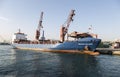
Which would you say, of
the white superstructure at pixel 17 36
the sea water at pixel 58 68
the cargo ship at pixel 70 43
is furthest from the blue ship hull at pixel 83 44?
the white superstructure at pixel 17 36

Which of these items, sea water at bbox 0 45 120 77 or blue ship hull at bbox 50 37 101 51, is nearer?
sea water at bbox 0 45 120 77

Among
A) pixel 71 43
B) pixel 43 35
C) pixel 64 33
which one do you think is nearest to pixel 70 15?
pixel 64 33

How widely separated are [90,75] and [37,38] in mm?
68425

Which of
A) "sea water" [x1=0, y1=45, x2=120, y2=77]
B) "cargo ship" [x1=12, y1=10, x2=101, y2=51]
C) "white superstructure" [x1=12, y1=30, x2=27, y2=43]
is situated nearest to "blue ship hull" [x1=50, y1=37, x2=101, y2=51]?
"cargo ship" [x1=12, y1=10, x2=101, y2=51]

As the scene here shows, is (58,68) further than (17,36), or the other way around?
(17,36)

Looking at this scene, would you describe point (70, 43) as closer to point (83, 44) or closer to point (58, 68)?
point (83, 44)

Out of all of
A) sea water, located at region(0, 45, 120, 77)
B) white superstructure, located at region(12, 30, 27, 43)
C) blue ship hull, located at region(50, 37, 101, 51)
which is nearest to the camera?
sea water, located at region(0, 45, 120, 77)

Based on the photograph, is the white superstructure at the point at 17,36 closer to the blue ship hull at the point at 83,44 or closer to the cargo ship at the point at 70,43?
the cargo ship at the point at 70,43

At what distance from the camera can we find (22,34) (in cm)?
10594

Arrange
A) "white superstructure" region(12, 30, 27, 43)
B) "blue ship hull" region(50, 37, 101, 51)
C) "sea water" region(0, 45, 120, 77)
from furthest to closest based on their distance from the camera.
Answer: "white superstructure" region(12, 30, 27, 43) → "blue ship hull" region(50, 37, 101, 51) → "sea water" region(0, 45, 120, 77)

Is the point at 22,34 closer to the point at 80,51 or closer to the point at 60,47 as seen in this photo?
the point at 60,47

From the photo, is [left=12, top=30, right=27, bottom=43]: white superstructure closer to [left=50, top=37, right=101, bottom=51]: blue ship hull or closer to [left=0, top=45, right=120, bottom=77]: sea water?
[left=50, top=37, right=101, bottom=51]: blue ship hull

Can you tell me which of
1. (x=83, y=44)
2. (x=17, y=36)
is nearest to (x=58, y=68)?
(x=83, y=44)

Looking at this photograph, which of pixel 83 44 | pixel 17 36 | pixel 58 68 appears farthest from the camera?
pixel 17 36
